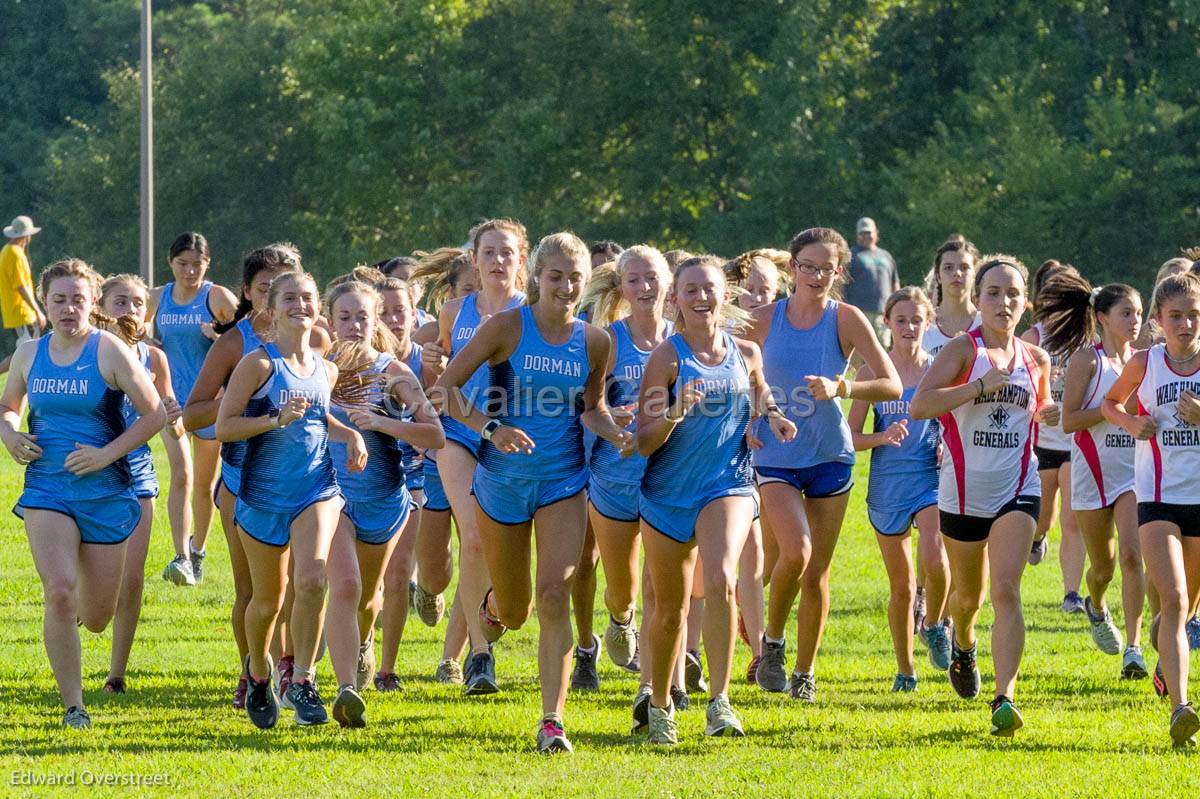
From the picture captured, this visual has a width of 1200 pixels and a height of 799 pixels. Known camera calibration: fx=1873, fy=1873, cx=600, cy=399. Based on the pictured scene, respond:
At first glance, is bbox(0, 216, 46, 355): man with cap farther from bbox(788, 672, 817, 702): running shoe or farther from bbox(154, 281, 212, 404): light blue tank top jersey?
bbox(788, 672, 817, 702): running shoe

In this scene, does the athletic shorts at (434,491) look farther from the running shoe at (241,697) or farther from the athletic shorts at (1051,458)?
the athletic shorts at (1051,458)

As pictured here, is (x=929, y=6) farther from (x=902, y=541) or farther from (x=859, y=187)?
(x=902, y=541)

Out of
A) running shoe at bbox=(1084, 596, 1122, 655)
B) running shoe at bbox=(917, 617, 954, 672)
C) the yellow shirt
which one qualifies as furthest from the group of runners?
the yellow shirt

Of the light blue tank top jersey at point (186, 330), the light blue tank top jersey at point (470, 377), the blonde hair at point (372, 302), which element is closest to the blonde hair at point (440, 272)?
the light blue tank top jersey at point (470, 377)

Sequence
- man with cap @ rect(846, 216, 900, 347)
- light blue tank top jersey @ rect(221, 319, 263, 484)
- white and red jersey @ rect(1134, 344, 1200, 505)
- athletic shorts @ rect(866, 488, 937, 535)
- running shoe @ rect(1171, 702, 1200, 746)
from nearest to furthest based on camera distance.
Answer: running shoe @ rect(1171, 702, 1200, 746), white and red jersey @ rect(1134, 344, 1200, 505), light blue tank top jersey @ rect(221, 319, 263, 484), athletic shorts @ rect(866, 488, 937, 535), man with cap @ rect(846, 216, 900, 347)

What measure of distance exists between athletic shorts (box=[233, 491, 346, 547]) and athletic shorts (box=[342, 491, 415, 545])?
0.46 meters

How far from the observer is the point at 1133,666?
990 cm

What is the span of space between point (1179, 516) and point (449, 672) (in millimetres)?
3829

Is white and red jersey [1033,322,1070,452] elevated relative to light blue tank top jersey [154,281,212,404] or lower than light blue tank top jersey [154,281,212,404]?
lower

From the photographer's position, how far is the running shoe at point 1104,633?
422 inches

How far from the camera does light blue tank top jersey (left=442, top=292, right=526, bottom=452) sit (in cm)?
834

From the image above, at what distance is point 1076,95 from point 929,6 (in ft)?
13.9

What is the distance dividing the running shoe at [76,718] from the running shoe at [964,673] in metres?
4.15

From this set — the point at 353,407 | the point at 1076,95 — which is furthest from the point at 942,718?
the point at 1076,95
